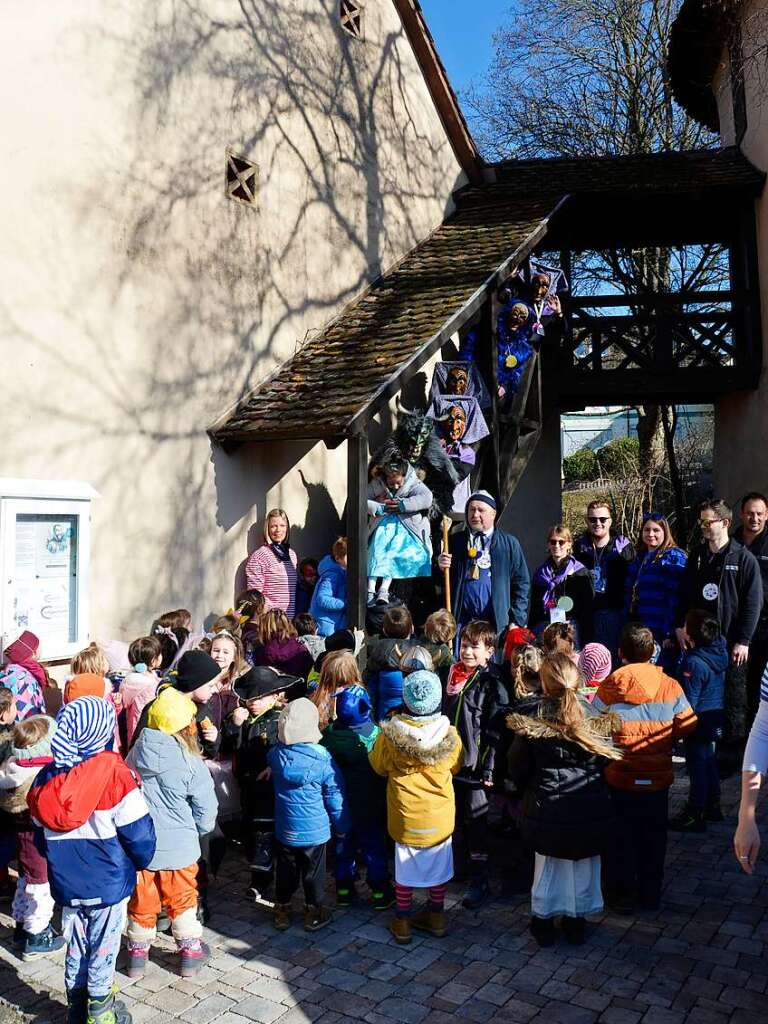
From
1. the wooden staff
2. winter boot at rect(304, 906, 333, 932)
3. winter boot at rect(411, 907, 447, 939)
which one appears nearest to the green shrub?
the wooden staff

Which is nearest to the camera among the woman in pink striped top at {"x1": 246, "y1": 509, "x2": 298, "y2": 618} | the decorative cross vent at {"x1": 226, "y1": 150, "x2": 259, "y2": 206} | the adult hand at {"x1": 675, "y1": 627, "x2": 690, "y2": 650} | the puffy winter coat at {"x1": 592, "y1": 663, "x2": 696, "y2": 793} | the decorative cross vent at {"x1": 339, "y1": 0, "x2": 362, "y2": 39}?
the puffy winter coat at {"x1": 592, "y1": 663, "x2": 696, "y2": 793}

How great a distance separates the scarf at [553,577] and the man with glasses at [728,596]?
33.3 inches

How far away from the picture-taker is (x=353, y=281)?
401 inches

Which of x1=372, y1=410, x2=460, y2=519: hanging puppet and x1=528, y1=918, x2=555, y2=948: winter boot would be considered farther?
x1=372, y1=410, x2=460, y2=519: hanging puppet

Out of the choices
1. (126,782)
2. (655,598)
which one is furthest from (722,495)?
(126,782)

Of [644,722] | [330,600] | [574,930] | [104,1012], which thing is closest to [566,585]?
[330,600]

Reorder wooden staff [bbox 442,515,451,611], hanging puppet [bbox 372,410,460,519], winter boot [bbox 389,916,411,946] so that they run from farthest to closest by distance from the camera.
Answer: hanging puppet [bbox 372,410,460,519]
wooden staff [bbox 442,515,451,611]
winter boot [bbox 389,916,411,946]

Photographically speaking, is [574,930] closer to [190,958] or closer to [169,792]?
[190,958]

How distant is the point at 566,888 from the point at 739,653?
114 inches

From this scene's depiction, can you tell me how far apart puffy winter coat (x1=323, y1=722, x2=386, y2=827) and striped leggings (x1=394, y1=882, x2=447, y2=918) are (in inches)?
17.4

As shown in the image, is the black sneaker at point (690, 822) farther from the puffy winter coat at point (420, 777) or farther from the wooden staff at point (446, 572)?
the wooden staff at point (446, 572)

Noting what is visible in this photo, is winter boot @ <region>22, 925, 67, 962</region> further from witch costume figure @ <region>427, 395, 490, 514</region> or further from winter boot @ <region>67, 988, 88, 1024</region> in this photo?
witch costume figure @ <region>427, 395, 490, 514</region>

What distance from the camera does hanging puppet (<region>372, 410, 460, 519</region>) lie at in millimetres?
8609

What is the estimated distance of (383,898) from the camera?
16.2 feet
